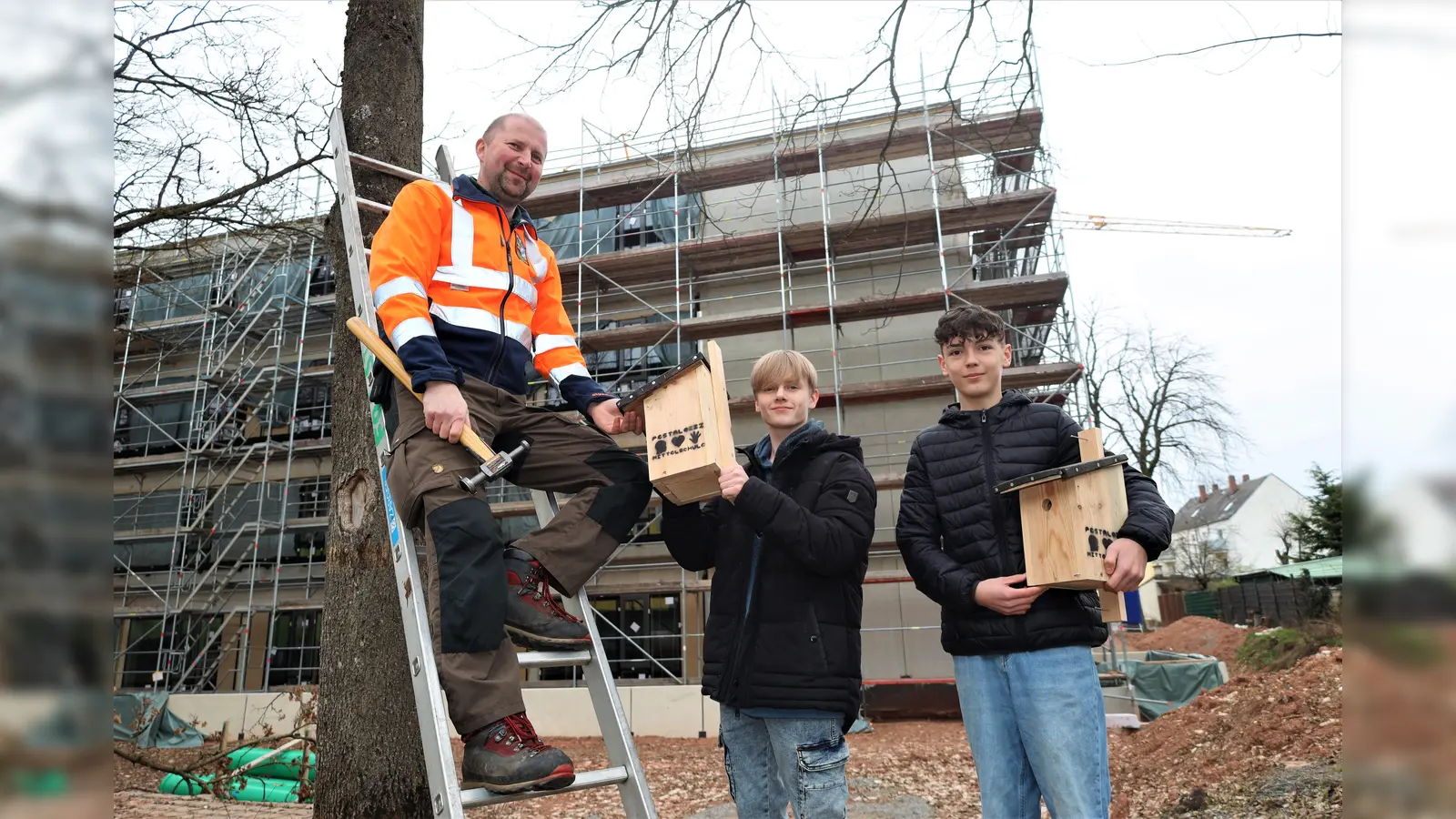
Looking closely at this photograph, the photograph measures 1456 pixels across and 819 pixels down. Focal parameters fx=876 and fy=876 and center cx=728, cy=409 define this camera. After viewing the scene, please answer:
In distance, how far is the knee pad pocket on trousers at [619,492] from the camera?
260 cm

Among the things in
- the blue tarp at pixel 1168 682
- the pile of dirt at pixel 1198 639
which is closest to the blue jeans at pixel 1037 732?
the blue tarp at pixel 1168 682

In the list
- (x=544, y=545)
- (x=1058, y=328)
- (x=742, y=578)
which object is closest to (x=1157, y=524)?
(x=742, y=578)

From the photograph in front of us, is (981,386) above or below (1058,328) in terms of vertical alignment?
below

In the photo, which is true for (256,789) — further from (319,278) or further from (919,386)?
(319,278)

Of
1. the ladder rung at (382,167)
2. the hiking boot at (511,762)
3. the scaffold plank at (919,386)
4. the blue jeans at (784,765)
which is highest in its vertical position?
the scaffold plank at (919,386)

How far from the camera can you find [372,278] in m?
2.48

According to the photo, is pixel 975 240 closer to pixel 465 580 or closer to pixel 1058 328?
pixel 1058 328

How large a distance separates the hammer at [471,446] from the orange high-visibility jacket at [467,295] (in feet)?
0.19

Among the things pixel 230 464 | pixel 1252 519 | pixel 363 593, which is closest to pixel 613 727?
pixel 363 593

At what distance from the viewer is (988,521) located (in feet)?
8.73

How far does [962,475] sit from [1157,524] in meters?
0.56

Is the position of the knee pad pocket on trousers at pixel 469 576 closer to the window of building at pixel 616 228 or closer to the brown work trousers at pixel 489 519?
the brown work trousers at pixel 489 519

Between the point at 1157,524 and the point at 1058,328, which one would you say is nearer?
the point at 1157,524

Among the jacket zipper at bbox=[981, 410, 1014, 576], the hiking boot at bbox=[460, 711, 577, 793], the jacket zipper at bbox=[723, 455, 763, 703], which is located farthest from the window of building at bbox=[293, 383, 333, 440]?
the jacket zipper at bbox=[981, 410, 1014, 576]
